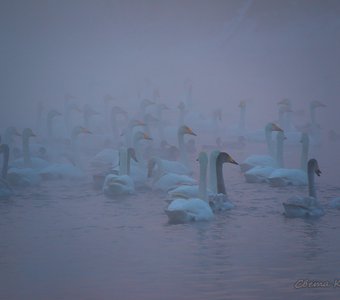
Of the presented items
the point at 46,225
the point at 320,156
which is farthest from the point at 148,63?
the point at 46,225

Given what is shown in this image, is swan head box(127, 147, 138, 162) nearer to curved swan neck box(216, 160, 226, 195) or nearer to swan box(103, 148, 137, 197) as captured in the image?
swan box(103, 148, 137, 197)

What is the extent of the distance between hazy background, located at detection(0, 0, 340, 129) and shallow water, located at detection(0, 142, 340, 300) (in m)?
15.2

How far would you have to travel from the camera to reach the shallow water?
5988mm

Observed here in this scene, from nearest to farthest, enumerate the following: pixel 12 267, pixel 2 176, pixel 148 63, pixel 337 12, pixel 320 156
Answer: pixel 12 267, pixel 2 176, pixel 320 156, pixel 337 12, pixel 148 63

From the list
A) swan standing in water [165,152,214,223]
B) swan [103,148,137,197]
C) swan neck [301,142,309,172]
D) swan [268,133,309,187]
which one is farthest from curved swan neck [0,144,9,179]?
swan neck [301,142,309,172]

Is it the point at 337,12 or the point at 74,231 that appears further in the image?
the point at 337,12

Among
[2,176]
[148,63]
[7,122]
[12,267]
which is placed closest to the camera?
[12,267]

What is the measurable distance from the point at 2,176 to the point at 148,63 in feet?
60.1

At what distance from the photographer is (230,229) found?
775 cm

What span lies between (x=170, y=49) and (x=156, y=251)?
2231 centimetres

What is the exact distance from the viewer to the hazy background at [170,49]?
2584 cm

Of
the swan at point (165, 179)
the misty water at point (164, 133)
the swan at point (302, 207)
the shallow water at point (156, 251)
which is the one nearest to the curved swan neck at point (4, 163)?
the misty water at point (164, 133)

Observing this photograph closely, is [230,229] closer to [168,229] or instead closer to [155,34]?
[168,229]

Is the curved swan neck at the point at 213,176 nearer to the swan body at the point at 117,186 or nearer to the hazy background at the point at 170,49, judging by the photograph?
the swan body at the point at 117,186
